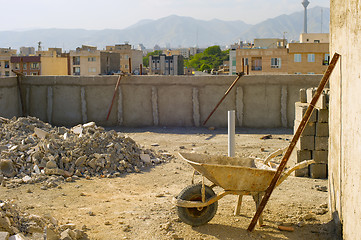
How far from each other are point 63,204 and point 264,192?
3530mm

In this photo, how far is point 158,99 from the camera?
1684 centimetres

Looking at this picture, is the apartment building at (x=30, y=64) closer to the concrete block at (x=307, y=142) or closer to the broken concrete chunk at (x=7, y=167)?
the broken concrete chunk at (x=7, y=167)

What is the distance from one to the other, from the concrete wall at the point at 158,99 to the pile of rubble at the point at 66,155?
197 inches

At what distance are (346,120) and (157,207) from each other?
3.37 meters

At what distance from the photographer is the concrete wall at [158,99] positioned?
52.4 feet

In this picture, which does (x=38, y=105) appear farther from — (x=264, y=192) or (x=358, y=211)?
(x=358, y=211)

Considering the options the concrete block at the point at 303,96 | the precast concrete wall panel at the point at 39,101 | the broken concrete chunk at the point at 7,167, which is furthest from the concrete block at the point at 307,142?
the precast concrete wall panel at the point at 39,101


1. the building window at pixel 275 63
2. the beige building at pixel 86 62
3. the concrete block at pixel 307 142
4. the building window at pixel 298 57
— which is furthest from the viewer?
the beige building at pixel 86 62

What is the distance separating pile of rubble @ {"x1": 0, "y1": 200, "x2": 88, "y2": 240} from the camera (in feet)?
17.9

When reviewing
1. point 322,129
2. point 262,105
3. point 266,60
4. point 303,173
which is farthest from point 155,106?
point 266,60

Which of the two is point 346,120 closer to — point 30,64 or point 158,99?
point 158,99

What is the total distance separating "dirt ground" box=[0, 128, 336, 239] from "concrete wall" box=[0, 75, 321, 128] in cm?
520

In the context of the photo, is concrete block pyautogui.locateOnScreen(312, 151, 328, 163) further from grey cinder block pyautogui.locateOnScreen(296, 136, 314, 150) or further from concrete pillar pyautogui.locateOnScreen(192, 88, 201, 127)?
concrete pillar pyautogui.locateOnScreen(192, 88, 201, 127)

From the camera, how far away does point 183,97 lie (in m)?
16.7
